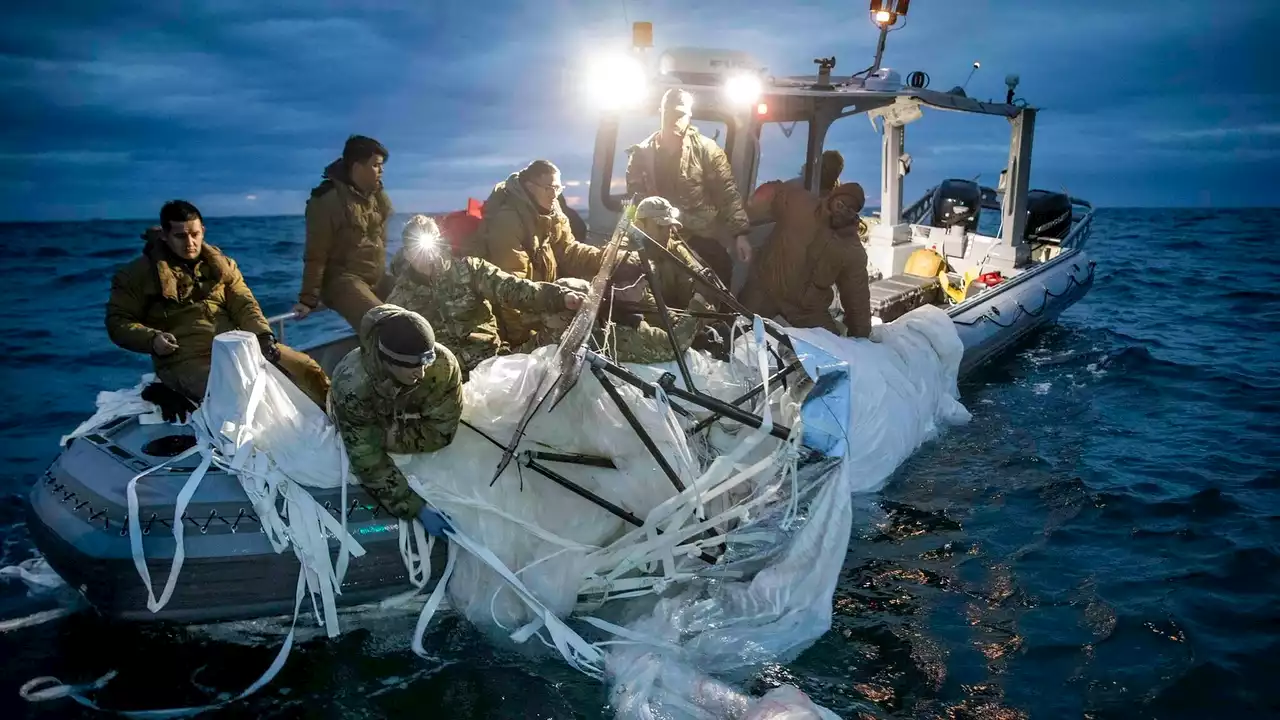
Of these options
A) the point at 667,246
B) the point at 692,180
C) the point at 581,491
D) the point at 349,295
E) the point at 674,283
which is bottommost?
the point at 581,491

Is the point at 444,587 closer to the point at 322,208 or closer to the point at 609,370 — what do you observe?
the point at 609,370

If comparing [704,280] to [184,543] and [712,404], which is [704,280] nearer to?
[712,404]

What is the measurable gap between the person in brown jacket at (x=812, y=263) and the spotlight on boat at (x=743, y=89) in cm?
76

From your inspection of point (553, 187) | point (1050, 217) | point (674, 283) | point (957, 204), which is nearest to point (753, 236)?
point (674, 283)

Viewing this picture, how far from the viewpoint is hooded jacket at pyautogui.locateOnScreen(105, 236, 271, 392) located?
4.21 m

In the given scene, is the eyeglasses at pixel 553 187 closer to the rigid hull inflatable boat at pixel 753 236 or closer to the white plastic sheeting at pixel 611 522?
the white plastic sheeting at pixel 611 522

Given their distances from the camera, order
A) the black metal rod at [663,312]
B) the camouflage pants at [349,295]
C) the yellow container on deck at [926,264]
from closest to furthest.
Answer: the black metal rod at [663,312] → the camouflage pants at [349,295] → the yellow container on deck at [926,264]

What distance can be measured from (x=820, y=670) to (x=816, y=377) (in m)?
1.53

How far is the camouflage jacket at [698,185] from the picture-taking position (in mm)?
5789

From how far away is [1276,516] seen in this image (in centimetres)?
587

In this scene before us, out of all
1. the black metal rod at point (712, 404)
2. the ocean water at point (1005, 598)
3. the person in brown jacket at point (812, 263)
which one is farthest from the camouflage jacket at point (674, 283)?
the ocean water at point (1005, 598)

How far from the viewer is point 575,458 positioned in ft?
13.0

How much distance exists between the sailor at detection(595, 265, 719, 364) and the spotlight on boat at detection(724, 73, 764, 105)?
2.36 meters

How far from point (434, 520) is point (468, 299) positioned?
1292mm
